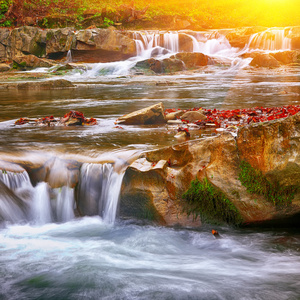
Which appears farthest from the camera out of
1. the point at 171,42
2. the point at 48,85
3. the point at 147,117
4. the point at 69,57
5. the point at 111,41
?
the point at 171,42

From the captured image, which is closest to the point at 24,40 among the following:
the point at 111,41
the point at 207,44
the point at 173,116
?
the point at 111,41

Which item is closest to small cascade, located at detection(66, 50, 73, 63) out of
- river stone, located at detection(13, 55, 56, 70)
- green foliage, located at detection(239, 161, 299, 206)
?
river stone, located at detection(13, 55, 56, 70)

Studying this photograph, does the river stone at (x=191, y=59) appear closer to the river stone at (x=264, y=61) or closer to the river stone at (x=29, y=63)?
the river stone at (x=264, y=61)

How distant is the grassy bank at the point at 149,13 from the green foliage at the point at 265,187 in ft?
110

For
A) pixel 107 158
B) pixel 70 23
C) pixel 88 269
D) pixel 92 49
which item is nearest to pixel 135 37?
pixel 92 49

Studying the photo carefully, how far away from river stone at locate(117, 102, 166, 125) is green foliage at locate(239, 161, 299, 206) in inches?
164

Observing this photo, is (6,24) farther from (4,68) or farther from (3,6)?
(4,68)

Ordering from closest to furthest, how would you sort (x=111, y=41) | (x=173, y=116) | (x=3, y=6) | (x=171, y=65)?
(x=173, y=116) < (x=171, y=65) < (x=111, y=41) < (x=3, y=6)

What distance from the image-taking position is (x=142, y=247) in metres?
4.21

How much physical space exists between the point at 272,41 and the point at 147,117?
27908mm

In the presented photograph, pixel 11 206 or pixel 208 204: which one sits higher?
pixel 208 204

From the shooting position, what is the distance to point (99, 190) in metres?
4.95

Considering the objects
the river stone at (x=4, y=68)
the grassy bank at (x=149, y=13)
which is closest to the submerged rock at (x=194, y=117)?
the river stone at (x=4, y=68)

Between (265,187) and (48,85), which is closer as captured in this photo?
(265,187)
